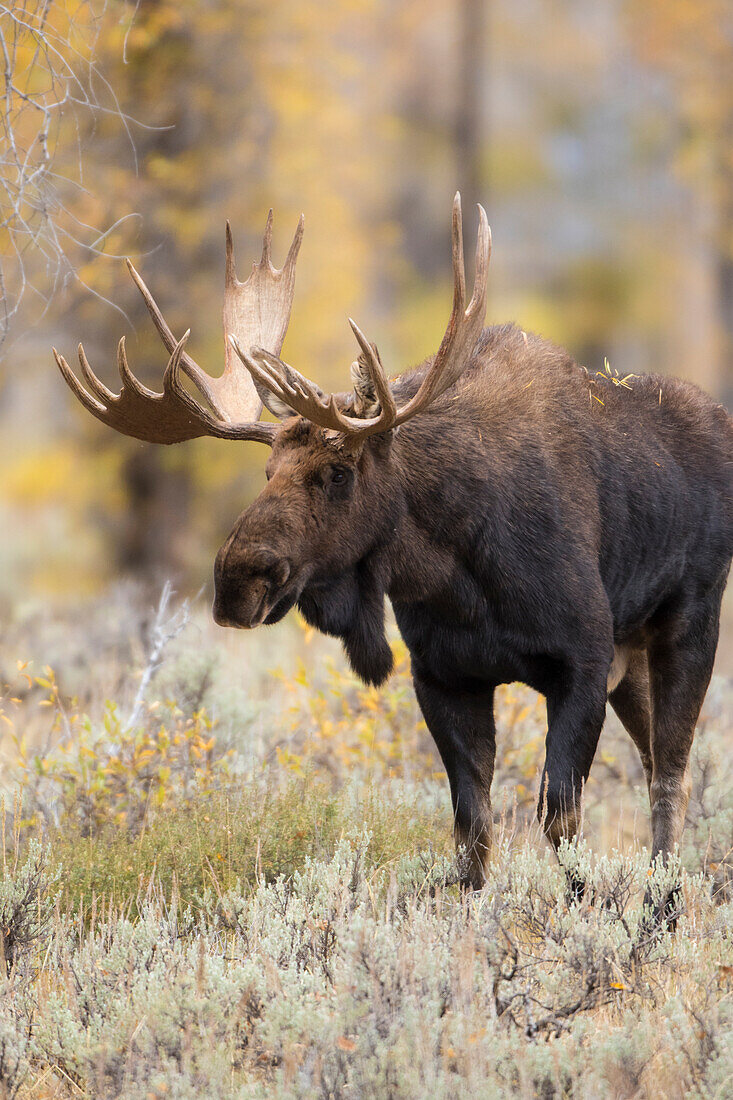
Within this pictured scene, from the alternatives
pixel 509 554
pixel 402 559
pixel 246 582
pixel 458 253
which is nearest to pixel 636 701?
pixel 509 554

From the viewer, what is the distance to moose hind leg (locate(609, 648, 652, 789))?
558 cm

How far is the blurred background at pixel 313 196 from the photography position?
9672mm

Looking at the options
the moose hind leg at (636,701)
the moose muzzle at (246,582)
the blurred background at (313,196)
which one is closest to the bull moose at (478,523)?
the moose muzzle at (246,582)

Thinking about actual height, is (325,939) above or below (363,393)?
below

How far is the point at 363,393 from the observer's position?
4090 mm

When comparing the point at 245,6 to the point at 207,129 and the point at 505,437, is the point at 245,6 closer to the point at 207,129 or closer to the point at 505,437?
the point at 207,129

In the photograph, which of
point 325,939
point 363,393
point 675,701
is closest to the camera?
point 325,939

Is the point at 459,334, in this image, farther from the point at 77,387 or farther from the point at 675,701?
the point at 675,701

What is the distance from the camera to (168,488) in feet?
40.2

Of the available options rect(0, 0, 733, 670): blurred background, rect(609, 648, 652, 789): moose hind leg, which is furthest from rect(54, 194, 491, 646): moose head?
rect(609, 648, 652, 789): moose hind leg

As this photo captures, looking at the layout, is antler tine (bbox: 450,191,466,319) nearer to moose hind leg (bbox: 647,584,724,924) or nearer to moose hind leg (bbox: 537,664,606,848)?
moose hind leg (bbox: 537,664,606,848)

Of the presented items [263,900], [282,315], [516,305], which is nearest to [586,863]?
[263,900]

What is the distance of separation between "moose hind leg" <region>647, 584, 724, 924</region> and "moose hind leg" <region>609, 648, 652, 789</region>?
14.1 inches

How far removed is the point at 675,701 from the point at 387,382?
79.1 inches
